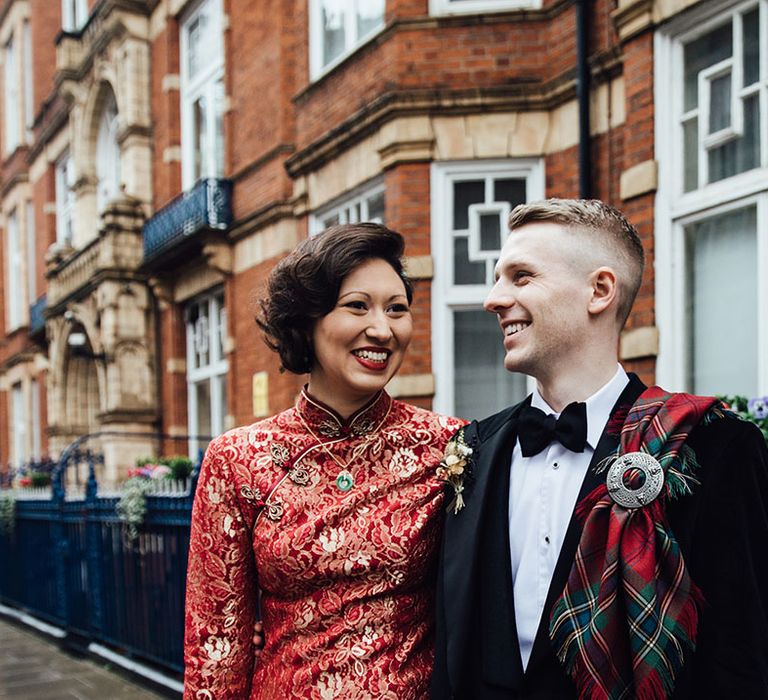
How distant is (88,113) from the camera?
15.0m

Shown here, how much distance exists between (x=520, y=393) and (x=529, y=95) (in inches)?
95.0

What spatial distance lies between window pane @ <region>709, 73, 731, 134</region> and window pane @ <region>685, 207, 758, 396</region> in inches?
22.5

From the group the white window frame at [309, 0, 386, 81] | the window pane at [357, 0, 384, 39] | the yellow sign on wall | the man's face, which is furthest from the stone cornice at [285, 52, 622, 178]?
the man's face

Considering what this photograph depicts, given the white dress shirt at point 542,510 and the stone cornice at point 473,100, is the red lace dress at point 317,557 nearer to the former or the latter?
the white dress shirt at point 542,510

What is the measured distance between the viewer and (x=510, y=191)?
Answer: 23.8 ft

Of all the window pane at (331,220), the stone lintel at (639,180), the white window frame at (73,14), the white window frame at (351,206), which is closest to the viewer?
the stone lintel at (639,180)

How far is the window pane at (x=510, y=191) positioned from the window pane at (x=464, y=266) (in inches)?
18.1

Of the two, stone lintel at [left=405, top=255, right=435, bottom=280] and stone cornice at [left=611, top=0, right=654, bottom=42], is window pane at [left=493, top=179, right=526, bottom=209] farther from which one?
stone cornice at [left=611, top=0, right=654, bottom=42]

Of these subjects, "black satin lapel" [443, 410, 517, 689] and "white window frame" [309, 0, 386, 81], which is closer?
"black satin lapel" [443, 410, 517, 689]

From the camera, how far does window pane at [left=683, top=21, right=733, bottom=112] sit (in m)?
5.39

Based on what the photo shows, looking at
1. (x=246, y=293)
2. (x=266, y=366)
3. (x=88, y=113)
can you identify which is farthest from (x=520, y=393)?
(x=88, y=113)

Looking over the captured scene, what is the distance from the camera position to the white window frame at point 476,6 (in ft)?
23.4

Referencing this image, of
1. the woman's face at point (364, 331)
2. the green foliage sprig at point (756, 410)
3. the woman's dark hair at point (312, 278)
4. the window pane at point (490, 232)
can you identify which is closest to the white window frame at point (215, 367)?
the window pane at point (490, 232)

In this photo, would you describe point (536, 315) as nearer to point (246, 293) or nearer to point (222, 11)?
point (246, 293)
